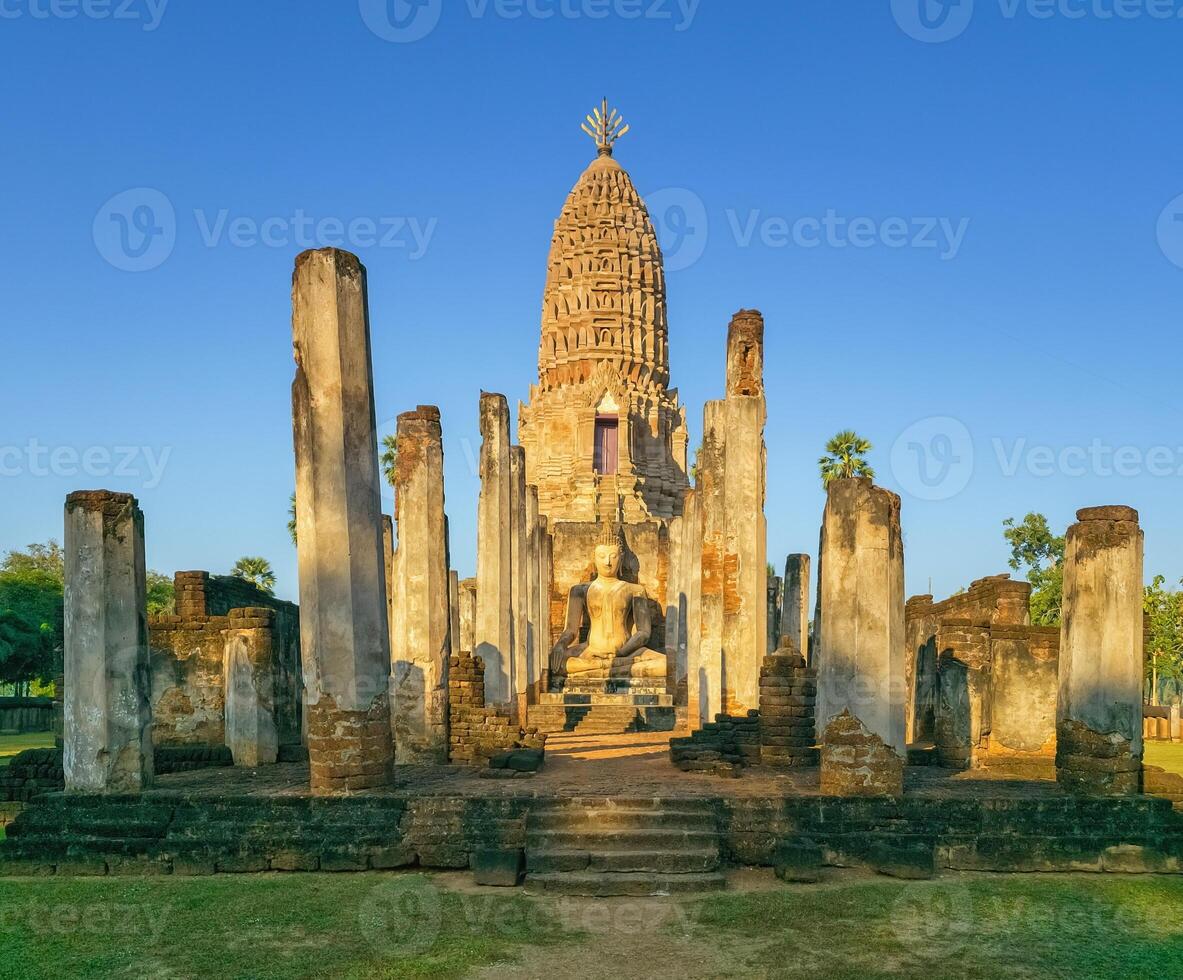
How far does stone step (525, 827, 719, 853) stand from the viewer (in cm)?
893

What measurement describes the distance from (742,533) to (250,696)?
268 inches

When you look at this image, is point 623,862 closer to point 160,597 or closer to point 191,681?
point 191,681

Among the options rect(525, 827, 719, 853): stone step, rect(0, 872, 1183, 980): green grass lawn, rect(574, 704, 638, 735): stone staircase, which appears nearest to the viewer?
rect(0, 872, 1183, 980): green grass lawn

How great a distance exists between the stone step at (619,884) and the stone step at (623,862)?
4.3 inches

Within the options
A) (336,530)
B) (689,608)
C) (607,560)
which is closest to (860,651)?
(336,530)

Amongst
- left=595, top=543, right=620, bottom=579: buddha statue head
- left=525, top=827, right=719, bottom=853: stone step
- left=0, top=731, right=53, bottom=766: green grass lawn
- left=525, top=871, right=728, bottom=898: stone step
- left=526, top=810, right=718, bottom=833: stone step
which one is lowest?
left=0, top=731, right=53, bottom=766: green grass lawn

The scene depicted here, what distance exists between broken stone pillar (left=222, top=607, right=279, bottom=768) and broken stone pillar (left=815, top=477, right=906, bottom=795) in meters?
6.65

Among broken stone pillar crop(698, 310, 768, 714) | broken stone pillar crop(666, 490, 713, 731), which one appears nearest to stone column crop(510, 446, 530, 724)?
broken stone pillar crop(666, 490, 713, 731)

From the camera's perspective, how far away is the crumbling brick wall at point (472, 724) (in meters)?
13.2

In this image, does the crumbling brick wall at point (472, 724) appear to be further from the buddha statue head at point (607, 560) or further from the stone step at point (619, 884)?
the buddha statue head at point (607, 560)

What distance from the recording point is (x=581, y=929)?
7.49 m

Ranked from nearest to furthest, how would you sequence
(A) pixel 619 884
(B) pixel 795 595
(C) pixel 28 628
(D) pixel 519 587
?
(A) pixel 619 884
(B) pixel 795 595
(D) pixel 519 587
(C) pixel 28 628

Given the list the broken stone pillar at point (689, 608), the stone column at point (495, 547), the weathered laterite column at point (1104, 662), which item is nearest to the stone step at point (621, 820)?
the weathered laterite column at point (1104, 662)

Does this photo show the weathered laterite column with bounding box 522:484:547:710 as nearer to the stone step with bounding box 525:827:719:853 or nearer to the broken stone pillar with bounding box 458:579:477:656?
the broken stone pillar with bounding box 458:579:477:656
